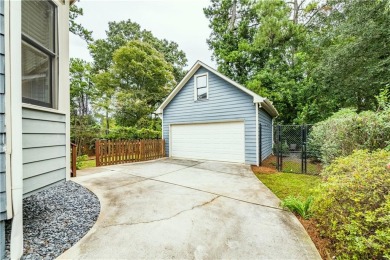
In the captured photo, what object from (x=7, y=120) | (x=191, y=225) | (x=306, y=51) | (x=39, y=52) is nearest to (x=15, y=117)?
(x=7, y=120)

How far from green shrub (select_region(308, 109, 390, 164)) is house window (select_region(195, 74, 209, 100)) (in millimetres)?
5450

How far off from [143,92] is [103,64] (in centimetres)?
780

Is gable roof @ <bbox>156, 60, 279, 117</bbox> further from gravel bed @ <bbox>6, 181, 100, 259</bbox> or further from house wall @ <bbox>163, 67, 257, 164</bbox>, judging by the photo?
gravel bed @ <bbox>6, 181, 100, 259</bbox>

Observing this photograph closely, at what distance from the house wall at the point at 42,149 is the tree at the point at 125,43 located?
67.3 ft

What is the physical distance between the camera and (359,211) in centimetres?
204

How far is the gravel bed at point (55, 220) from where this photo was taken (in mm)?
2125

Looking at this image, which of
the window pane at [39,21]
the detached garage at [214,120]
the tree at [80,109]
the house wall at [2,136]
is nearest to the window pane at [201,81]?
the detached garage at [214,120]

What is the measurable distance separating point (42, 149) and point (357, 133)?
6.32m

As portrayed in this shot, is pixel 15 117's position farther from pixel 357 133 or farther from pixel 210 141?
pixel 210 141

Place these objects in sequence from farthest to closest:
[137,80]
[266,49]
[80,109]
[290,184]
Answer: [137,80] < [80,109] < [266,49] < [290,184]

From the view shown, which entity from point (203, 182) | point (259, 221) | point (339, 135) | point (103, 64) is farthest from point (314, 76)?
point (103, 64)

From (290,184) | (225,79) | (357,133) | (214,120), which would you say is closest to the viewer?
(357,133)

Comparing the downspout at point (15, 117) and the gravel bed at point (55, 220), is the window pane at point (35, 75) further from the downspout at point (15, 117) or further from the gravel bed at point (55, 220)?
the gravel bed at point (55, 220)

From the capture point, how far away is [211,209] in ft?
10.7
